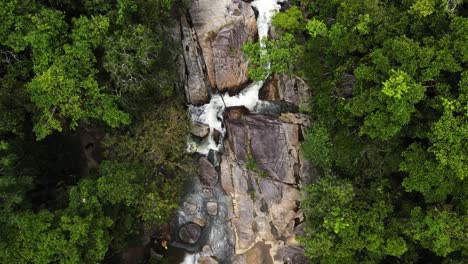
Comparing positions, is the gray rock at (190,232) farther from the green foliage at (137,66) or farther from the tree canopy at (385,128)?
the green foliage at (137,66)

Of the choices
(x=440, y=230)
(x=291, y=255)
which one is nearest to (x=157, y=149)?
(x=291, y=255)

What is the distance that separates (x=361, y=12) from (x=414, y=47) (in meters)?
4.00

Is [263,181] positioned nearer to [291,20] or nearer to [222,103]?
[222,103]

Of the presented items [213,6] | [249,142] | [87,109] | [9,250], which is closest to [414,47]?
[249,142]

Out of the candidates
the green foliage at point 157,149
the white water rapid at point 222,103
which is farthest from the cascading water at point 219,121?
the green foliage at point 157,149

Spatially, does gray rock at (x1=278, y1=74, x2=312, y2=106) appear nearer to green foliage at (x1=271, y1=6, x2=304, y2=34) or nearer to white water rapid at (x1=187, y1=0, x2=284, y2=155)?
white water rapid at (x1=187, y1=0, x2=284, y2=155)

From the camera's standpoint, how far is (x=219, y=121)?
22391 mm

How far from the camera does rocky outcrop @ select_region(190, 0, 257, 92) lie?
20.8 metres

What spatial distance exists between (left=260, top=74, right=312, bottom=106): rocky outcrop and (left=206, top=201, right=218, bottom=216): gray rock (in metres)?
7.26

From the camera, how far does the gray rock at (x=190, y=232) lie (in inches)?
882

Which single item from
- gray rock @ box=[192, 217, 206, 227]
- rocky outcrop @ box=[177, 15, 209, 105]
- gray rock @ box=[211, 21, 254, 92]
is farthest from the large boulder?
gray rock @ box=[192, 217, 206, 227]

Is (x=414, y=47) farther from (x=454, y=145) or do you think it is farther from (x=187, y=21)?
(x=187, y=21)

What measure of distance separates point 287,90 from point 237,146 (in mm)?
4413

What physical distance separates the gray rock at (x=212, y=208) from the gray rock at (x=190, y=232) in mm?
1178
